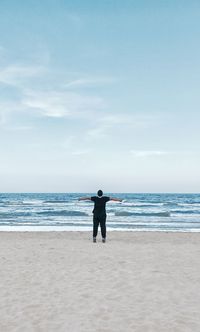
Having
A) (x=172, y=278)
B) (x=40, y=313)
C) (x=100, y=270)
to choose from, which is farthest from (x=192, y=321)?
(x=100, y=270)

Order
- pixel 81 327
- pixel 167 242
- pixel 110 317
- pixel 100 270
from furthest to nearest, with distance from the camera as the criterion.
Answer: pixel 167 242
pixel 100 270
pixel 110 317
pixel 81 327

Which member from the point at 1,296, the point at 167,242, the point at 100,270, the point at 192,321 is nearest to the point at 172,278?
the point at 100,270

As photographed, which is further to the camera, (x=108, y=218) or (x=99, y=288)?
(x=108, y=218)

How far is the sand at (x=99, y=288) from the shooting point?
5.98 m

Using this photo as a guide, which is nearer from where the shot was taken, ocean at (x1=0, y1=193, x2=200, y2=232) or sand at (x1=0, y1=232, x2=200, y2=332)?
sand at (x1=0, y1=232, x2=200, y2=332)

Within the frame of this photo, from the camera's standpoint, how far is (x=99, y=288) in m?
8.01

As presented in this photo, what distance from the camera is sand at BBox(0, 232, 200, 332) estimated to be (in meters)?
5.98

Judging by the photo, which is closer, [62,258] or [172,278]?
[172,278]

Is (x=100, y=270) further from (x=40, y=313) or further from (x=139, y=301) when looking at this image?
(x=40, y=313)

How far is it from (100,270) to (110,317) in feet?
12.1

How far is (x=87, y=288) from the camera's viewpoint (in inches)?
316

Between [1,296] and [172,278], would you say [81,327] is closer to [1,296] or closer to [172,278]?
[1,296]

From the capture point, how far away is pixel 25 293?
301 inches

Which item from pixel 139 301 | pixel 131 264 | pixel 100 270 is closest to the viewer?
pixel 139 301
